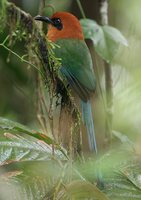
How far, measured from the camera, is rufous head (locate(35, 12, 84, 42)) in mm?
2969

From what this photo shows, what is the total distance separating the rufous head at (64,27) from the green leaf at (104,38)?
4.6 inches

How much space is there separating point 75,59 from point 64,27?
1.19 ft

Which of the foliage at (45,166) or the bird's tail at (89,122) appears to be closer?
the foliage at (45,166)

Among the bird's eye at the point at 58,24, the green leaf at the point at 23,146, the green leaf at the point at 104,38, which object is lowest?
the green leaf at the point at 23,146

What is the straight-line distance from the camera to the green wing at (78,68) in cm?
258

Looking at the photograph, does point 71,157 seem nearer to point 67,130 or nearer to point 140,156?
point 67,130

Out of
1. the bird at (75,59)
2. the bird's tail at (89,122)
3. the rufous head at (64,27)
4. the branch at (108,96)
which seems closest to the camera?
the bird's tail at (89,122)

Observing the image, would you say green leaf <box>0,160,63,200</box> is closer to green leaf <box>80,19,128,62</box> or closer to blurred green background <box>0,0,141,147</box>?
green leaf <box>80,19,128,62</box>

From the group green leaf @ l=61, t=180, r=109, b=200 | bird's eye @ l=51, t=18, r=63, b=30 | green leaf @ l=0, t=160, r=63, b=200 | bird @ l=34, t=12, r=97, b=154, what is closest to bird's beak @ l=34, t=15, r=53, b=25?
bird @ l=34, t=12, r=97, b=154

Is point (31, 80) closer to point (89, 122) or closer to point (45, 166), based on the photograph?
point (89, 122)

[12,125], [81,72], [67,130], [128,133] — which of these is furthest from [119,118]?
[12,125]

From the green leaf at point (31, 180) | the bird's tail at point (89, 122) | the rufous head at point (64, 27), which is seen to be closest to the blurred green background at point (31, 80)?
the rufous head at point (64, 27)

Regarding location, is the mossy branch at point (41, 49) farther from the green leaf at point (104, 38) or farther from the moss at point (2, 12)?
the green leaf at point (104, 38)

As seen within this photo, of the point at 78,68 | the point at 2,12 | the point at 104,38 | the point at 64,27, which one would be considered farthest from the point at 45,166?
the point at 64,27
